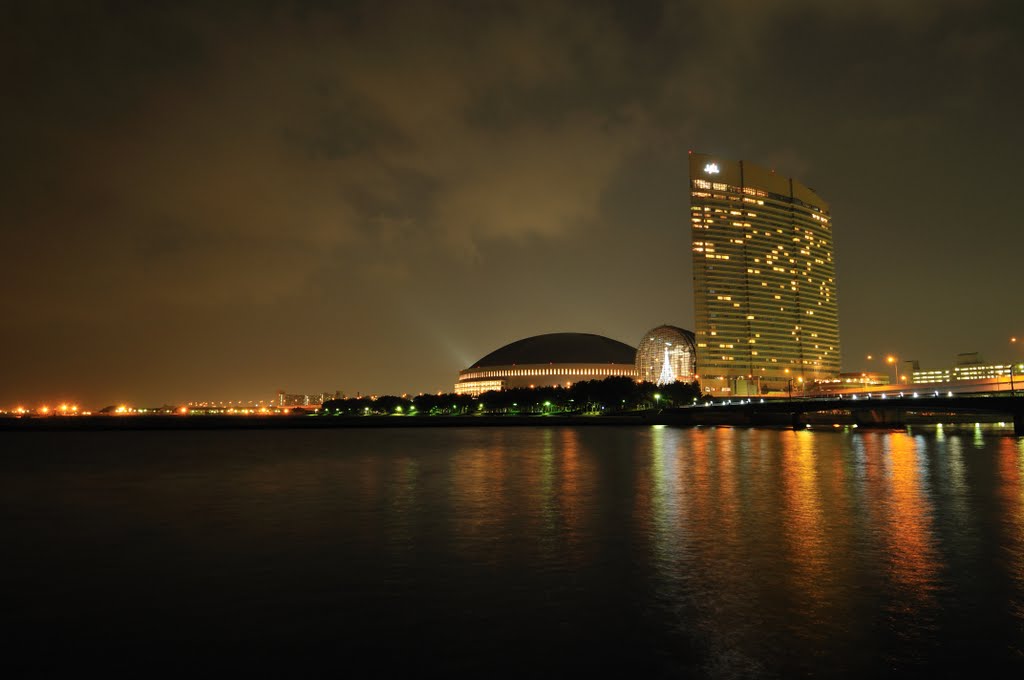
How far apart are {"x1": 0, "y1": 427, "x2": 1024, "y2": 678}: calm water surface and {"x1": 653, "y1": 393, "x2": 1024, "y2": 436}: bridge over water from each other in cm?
6252

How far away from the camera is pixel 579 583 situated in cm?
1518

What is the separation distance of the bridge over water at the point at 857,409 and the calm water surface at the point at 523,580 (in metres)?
62.5

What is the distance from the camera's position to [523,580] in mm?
15547

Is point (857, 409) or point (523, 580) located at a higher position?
point (857, 409)

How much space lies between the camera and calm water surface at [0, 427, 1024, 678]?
10.7 m

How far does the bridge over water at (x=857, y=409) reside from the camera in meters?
86.4

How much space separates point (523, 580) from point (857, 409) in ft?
348

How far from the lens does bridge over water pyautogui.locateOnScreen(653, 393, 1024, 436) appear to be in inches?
3403

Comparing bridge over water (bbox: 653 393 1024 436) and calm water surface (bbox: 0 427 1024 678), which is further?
bridge over water (bbox: 653 393 1024 436)

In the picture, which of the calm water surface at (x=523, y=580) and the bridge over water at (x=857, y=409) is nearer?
the calm water surface at (x=523, y=580)

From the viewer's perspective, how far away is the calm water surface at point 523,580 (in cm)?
1069

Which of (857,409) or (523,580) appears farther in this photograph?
(857,409)

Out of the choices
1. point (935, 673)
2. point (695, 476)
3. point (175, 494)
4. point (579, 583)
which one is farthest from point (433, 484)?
point (935, 673)

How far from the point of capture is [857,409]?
353ft
